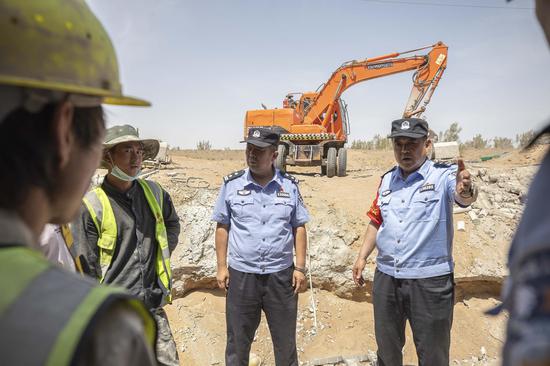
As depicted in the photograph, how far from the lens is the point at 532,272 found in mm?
556

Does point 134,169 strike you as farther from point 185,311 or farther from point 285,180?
point 185,311

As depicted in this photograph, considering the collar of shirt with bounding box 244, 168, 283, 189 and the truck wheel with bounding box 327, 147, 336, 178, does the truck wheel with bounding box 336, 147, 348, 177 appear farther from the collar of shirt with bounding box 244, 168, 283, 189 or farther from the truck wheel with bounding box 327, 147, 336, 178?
the collar of shirt with bounding box 244, 168, 283, 189

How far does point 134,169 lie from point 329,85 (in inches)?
384

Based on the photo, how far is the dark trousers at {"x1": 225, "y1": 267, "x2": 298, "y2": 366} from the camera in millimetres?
3332

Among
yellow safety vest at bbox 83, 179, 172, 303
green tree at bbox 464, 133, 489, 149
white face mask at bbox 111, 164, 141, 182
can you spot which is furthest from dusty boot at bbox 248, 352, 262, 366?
green tree at bbox 464, 133, 489, 149

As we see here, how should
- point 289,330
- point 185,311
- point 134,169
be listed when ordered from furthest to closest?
point 185,311 → point 289,330 → point 134,169

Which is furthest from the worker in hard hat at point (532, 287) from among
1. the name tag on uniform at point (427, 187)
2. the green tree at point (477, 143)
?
the green tree at point (477, 143)

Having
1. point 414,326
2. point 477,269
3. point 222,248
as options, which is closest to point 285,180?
point 222,248

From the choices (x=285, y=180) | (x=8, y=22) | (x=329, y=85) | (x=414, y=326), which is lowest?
(x=414, y=326)

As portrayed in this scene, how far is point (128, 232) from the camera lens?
2631 millimetres

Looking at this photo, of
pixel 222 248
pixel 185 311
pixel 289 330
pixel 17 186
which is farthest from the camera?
pixel 185 311

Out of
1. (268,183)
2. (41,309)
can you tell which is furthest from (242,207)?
(41,309)

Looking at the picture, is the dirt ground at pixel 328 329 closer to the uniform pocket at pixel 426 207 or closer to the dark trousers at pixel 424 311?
the dark trousers at pixel 424 311

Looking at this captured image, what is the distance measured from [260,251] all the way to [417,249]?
52.5 inches
